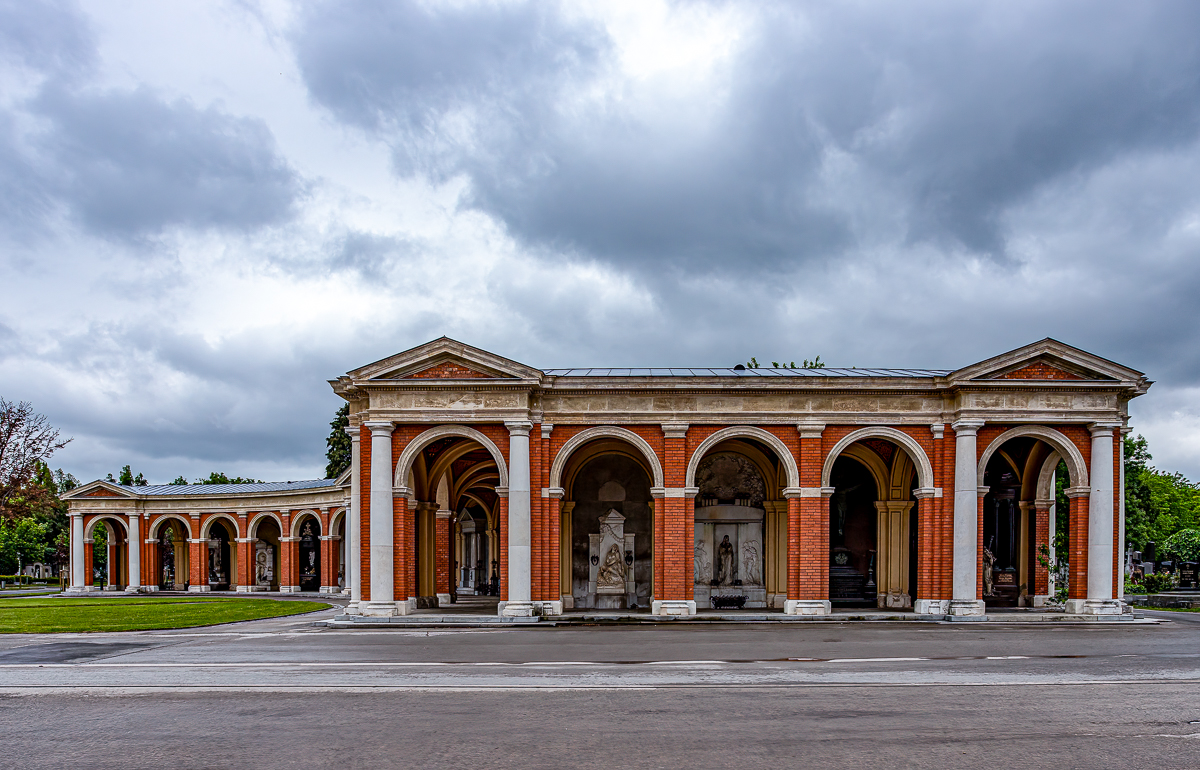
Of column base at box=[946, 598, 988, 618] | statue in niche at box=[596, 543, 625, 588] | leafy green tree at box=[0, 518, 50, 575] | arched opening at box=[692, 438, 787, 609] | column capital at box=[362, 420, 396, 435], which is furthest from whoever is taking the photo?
leafy green tree at box=[0, 518, 50, 575]

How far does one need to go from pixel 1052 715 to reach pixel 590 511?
19148mm

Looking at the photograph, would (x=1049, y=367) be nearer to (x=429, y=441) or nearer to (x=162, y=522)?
(x=429, y=441)

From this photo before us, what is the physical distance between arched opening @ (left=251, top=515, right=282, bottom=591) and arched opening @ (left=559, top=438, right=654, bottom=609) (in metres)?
28.8

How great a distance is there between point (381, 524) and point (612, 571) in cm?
776

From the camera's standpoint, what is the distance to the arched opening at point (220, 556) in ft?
175

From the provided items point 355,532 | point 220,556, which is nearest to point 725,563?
point 355,532

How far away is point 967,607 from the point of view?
2366 centimetres

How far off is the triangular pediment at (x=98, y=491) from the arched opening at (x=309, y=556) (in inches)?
410

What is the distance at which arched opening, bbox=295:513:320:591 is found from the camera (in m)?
50.3

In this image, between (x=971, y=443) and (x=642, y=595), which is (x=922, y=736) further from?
(x=642, y=595)

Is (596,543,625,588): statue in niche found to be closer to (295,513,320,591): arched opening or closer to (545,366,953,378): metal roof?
(545,366,953,378): metal roof

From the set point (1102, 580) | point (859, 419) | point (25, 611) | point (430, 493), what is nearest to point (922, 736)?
point (859, 419)

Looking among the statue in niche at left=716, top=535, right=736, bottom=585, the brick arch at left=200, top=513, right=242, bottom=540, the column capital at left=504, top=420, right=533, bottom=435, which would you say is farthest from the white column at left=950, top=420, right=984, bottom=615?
the brick arch at left=200, top=513, right=242, bottom=540

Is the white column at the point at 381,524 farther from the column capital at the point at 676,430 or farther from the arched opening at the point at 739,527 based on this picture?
the arched opening at the point at 739,527
